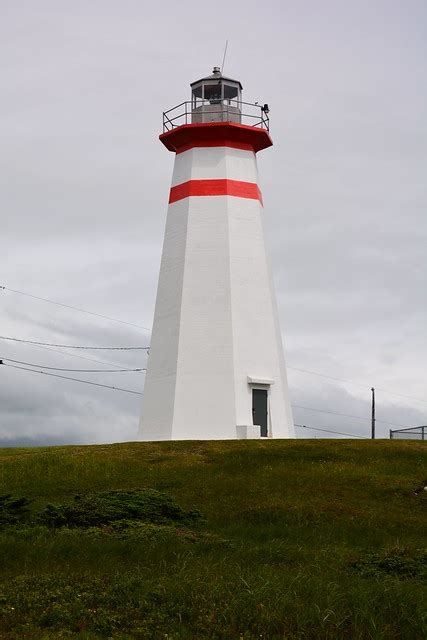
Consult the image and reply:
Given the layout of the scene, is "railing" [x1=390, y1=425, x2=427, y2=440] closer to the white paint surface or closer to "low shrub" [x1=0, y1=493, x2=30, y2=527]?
the white paint surface

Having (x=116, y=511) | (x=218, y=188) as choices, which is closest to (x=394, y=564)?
(x=116, y=511)

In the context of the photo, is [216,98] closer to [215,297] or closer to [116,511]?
[215,297]

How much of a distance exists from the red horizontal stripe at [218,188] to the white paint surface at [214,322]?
7.9 inches

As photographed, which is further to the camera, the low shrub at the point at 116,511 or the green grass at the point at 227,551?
the low shrub at the point at 116,511

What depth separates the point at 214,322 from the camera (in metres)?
34.9

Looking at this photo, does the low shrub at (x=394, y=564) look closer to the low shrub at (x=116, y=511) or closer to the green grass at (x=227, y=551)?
the green grass at (x=227, y=551)

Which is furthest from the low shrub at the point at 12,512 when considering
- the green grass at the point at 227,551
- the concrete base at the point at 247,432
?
the concrete base at the point at 247,432

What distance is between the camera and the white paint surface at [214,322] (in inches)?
1348

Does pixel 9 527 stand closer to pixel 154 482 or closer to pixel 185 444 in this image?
pixel 154 482

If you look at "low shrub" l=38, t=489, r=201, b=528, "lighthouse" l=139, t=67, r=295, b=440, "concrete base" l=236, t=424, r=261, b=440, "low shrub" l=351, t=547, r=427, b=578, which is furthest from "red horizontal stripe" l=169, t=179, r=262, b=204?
"low shrub" l=351, t=547, r=427, b=578

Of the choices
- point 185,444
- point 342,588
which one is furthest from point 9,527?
point 185,444

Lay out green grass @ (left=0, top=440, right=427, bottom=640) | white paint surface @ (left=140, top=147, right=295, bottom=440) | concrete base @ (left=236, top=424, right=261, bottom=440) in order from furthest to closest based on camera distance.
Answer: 1. white paint surface @ (left=140, top=147, right=295, bottom=440)
2. concrete base @ (left=236, top=424, right=261, bottom=440)
3. green grass @ (left=0, top=440, right=427, bottom=640)

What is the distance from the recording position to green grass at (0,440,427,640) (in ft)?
36.8

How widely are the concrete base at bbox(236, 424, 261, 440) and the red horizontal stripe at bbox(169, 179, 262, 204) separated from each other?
30.7 feet
